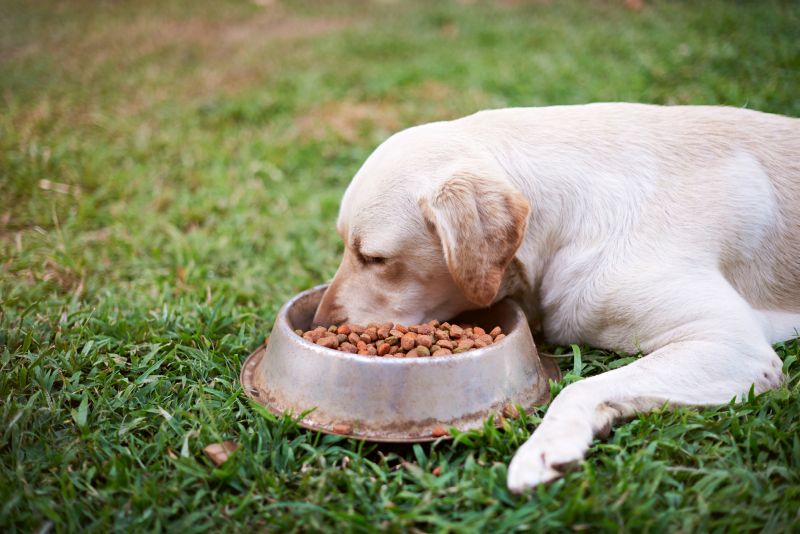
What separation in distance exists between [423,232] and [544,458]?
104 centimetres

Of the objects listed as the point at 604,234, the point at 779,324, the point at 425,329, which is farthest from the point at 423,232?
the point at 779,324

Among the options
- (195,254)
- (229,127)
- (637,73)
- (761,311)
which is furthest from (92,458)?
(637,73)

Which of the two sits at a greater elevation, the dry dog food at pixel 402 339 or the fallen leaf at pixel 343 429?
the dry dog food at pixel 402 339

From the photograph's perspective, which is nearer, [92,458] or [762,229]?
[92,458]

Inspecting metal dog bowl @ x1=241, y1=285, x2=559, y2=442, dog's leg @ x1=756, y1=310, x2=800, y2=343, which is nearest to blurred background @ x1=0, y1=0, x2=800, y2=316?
metal dog bowl @ x1=241, y1=285, x2=559, y2=442

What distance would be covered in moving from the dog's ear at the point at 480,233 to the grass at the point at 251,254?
52 centimetres

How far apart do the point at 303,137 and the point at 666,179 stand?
3747 millimetres

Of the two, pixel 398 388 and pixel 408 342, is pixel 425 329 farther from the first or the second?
pixel 398 388

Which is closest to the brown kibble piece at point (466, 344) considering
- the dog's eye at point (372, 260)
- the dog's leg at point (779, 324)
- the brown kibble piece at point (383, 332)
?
the brown kibble piece at point (383, 332)

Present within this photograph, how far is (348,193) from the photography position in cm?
287

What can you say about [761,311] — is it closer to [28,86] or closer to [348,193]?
[348,193]

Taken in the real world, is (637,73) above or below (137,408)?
above

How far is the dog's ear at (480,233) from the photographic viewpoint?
247 cm

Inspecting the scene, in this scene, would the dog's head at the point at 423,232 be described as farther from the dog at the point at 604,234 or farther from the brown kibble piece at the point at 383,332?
the brown kibble piece at the point at 383,332
